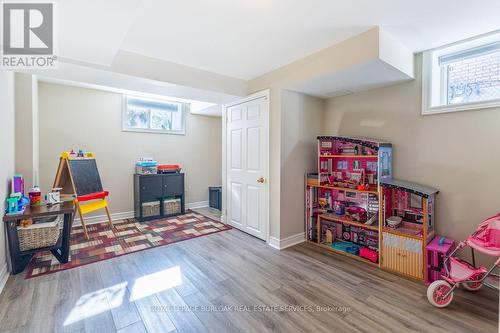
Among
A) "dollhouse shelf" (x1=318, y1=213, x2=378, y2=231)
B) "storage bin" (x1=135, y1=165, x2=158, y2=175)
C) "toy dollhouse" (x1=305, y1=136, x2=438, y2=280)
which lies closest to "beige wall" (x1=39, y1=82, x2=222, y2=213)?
"storage bin" (x1=135, y1=165, x2=158, y2=175)

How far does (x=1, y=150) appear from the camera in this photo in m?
2.21

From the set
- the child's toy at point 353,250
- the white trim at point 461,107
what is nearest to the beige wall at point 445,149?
the white trim at point 461,107

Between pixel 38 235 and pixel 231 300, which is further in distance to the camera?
pixel 38 235

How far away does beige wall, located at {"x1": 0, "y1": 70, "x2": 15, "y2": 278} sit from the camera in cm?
221

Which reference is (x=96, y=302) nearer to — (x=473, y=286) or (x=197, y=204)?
(x=473, y=286)

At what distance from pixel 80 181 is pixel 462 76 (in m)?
5.12

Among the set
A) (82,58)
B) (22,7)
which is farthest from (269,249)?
(22,7)

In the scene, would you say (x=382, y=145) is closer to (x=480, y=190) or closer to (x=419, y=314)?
(x=480, y=190)

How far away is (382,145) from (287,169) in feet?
3.85

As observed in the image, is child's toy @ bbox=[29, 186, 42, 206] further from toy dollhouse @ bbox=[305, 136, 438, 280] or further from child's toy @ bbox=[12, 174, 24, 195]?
toy dollhouse @ bbox=[305, 136, 438, 280]

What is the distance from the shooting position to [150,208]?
4422 millimetres

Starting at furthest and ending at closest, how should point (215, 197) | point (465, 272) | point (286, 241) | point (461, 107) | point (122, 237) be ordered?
1. point (215, 197)
2. point (122, 237)
3. point (286, 241)
4. point (461, 107)
5. point (465, 272)

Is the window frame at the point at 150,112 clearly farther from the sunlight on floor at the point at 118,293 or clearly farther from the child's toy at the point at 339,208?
the child's toy at the point at 339,208

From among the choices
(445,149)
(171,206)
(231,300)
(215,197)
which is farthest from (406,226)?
(171,206)
